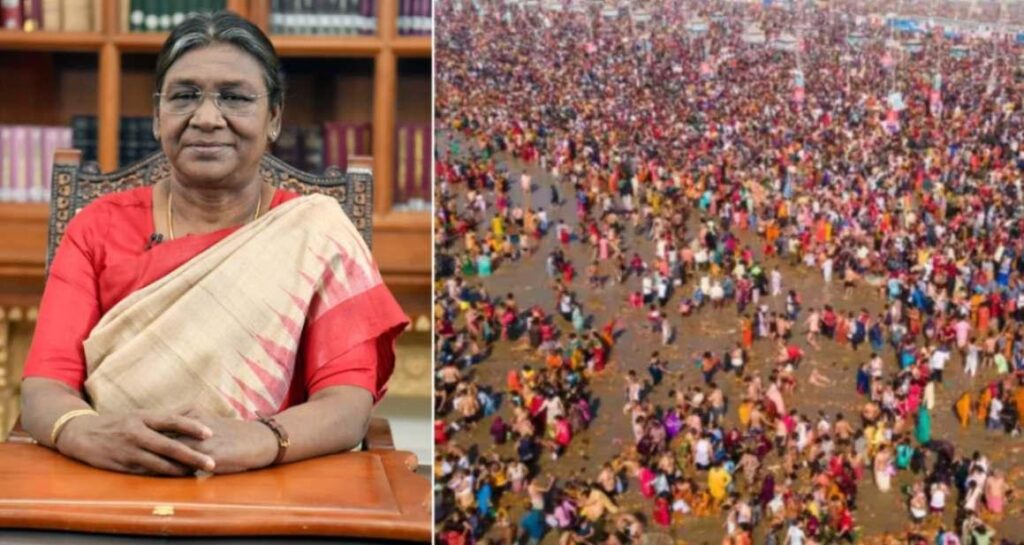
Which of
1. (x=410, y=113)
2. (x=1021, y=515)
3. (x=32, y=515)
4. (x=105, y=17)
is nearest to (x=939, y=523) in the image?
(x=1021, y=515)

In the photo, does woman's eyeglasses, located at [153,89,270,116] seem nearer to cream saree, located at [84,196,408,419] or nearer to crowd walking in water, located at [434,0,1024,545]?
cream saree, located at [84,196,408,419]

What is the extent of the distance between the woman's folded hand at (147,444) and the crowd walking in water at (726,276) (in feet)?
1.11

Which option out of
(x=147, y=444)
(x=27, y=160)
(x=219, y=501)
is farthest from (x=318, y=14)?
(x=219, y=501)

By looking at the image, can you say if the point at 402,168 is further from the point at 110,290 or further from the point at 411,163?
the point at 110,290

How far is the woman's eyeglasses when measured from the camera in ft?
8.23

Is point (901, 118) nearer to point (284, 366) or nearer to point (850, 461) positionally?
point (850, 461)

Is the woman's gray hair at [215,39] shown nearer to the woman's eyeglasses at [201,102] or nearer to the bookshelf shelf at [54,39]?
the woman's eyeglasses at [201,102]

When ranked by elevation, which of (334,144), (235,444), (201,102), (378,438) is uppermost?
(201,102)

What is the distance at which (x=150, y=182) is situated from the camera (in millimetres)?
3006

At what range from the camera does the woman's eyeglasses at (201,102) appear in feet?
8.23

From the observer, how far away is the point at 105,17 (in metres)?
3.78

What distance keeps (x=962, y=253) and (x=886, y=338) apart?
0.53ft

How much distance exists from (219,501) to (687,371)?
0.68 m

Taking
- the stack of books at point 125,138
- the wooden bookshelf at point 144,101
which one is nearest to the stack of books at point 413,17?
the wooden bookshelf at point 144,101
